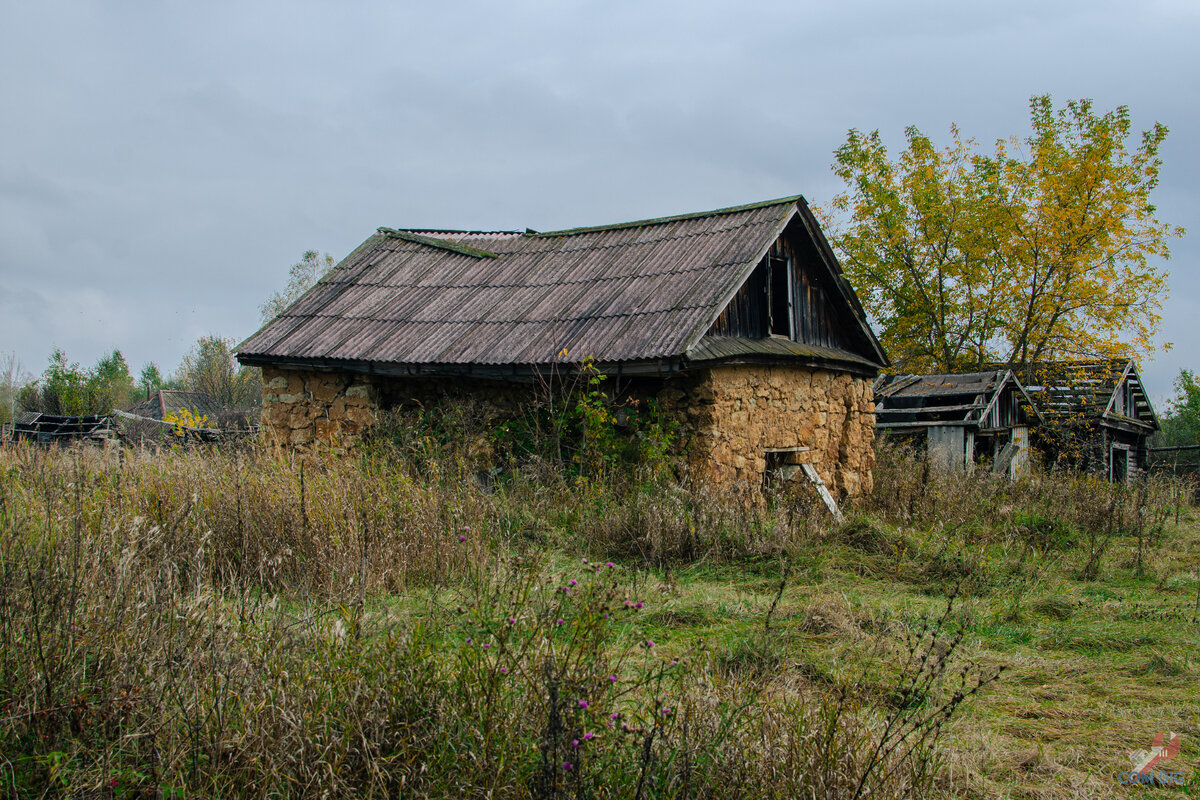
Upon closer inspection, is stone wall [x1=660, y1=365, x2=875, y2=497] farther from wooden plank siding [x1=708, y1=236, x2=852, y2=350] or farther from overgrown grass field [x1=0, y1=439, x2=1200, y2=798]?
overgrown grass field [x1=0, y1=439, x2=1200, y2=798]

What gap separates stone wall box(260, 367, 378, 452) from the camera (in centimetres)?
1059

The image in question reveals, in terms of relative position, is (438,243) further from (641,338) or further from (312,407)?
(641,338)

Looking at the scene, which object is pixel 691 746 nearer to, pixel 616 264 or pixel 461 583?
pixel 461 583

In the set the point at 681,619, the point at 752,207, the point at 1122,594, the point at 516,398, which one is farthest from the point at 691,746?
the point at 752,207

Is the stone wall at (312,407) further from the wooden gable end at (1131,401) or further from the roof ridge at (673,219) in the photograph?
the wooden gable end at (1131,401)

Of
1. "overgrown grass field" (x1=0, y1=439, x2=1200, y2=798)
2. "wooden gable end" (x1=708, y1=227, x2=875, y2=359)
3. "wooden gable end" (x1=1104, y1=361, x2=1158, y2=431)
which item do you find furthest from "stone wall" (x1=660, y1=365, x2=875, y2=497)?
"wooden gable end" (x1=1104, y1=361, x2=1158, y2=431)

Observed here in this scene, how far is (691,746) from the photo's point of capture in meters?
2.62

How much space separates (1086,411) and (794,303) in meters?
13.0

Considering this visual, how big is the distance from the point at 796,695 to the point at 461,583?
2216 mm

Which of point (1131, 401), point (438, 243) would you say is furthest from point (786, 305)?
point (1131, 401)

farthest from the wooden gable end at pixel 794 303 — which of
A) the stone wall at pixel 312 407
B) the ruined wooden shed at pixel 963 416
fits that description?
the stone wall at pixel 312 407

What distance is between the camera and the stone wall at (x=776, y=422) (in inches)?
334

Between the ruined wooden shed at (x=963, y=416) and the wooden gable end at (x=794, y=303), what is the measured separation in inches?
164

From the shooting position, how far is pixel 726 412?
866 cm
